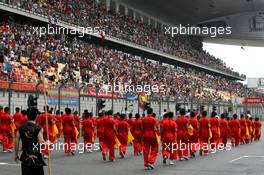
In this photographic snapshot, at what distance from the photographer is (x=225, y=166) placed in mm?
13922

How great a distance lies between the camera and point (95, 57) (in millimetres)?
39656

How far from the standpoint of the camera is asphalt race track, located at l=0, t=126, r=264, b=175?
12597 mm

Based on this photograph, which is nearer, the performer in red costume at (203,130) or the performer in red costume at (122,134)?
the performer in red costume at (122,134)

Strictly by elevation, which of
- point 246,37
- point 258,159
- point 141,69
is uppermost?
point 246,37

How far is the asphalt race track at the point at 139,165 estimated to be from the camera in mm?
12597

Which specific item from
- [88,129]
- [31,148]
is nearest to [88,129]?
[88,129]

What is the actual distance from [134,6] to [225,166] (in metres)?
47.1

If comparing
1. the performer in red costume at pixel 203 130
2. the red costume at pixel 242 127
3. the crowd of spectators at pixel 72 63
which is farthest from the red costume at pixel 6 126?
the red costume at pixel 242 127

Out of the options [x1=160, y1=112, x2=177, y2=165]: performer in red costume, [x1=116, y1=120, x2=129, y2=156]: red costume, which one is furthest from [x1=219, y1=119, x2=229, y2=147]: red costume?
[x1=160, y1=112, x2=177, y2=165]: performer in red costume

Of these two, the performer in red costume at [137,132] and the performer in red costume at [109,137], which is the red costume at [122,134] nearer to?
the performer in red costume at [137,132]

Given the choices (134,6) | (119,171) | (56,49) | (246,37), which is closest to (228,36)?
(246,37)

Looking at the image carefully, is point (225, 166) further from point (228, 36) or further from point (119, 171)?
point (228, 36)

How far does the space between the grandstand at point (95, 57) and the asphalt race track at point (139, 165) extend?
22.9 ft

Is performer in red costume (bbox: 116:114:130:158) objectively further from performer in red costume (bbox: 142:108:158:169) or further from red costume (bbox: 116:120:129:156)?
performer in red costume (bbox: 142:108:158:169)
